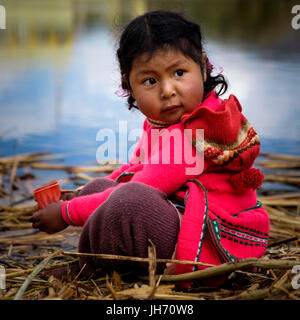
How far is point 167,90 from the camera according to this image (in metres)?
1.75

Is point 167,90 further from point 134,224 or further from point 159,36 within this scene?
point 134,224

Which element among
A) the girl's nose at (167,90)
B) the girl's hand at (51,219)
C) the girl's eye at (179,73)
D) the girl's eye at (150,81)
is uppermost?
the girl's eye at (179,73)

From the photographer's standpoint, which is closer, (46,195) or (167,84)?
(167,84)

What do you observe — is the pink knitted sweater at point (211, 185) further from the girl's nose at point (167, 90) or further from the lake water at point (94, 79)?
the lake water at point (94, 79)

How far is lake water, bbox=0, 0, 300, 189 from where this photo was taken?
4066mm

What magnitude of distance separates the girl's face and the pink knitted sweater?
0.07 meters

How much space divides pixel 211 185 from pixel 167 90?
0.38m

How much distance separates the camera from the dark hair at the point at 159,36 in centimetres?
179

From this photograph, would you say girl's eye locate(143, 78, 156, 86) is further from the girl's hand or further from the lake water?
the girl's hand

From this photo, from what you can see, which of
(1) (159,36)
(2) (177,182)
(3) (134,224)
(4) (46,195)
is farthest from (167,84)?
(4) (46,195)

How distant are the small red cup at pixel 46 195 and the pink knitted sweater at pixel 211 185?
15cm

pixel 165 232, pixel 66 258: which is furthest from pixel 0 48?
pixel 165 232

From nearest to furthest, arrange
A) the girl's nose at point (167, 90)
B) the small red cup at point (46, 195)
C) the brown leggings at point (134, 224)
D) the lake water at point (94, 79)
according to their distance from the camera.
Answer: the brown leggings at point (134, 224)
the girl's nose at point (167, 90)
the small red cup at point (46, 195)
the lake water at point (94, 79)

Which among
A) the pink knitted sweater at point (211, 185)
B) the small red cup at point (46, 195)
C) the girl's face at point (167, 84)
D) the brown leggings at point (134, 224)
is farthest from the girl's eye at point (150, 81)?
the small red cup at point (46, 195)
